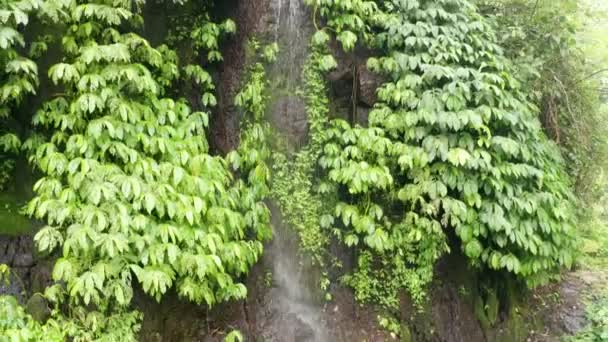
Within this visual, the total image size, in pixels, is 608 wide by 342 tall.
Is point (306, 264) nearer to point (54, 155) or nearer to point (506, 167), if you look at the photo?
point (506, 167)

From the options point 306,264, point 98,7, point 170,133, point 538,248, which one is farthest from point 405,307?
point 98,7

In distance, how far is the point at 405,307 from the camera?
4.96m

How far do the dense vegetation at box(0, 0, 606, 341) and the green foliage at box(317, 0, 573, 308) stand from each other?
0.02 m

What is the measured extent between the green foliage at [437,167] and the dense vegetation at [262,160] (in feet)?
0.06

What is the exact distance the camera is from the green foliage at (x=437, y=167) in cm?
453

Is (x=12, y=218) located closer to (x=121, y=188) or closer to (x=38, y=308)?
(x=38, y=308)

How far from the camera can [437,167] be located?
459cm

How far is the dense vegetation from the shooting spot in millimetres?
3559

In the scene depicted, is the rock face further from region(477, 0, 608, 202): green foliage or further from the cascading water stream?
region(477, 0, 608, 202): green foliage

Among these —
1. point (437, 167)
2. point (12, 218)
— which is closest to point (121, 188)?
point (12, 218)

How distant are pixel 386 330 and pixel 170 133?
9.21ft

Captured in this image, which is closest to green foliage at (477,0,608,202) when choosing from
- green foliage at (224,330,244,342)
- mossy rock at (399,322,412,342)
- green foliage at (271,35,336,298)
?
green foliage at (271,35,336,298)

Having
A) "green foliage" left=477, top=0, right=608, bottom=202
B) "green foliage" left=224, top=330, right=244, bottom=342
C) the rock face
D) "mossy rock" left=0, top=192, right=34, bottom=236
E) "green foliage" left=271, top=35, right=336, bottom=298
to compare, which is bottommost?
"green foliage" left=224, top=330, right=244, bottom=342

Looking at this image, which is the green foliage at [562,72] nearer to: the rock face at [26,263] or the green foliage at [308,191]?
the green foliage at [308,191]
